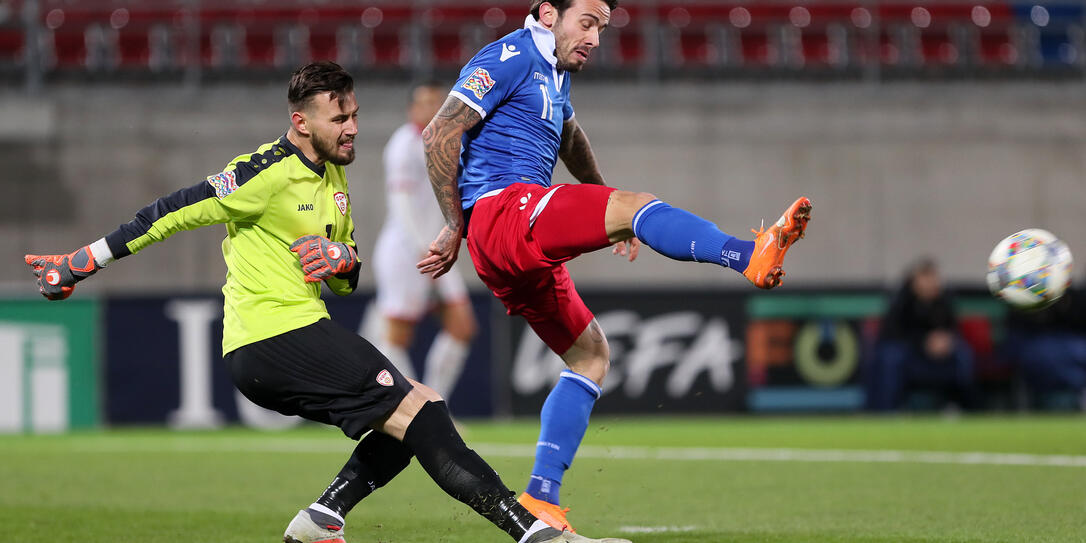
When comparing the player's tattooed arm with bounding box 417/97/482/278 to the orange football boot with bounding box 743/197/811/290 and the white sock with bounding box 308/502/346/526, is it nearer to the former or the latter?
the white sock with bounding box 308/502/346/526

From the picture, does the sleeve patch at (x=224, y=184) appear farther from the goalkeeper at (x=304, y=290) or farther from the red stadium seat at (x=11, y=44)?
the red stadium seat at (x=11, y=44)

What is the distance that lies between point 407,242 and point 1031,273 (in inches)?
237

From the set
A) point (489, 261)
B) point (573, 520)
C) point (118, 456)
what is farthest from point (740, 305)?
point (489, 261)

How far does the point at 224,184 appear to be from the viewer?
13.3 ft

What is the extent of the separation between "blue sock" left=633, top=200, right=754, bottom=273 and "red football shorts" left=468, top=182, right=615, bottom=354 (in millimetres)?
171

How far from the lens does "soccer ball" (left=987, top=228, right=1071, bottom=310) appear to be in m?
4.89

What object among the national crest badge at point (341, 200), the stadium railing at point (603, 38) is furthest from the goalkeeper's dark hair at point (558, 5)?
the stadium railing at point (603, 38)

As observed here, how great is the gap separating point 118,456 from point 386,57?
945cm

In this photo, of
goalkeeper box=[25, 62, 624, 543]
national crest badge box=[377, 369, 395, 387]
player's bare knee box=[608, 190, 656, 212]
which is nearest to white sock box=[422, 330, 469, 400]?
goalkeeper box=[25, 62, 624, 543]

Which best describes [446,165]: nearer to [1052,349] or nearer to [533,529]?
[533,529]

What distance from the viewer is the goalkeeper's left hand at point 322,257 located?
4.04 m

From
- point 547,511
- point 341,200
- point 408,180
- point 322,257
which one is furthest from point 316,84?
point 408,180

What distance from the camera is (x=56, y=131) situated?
15.5 metres

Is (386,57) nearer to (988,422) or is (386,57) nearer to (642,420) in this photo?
(642,420)
